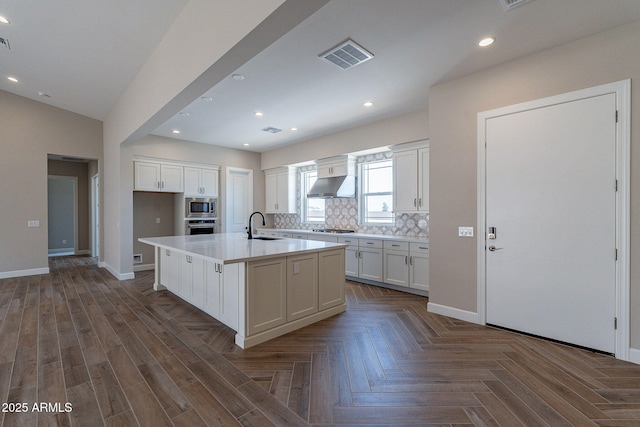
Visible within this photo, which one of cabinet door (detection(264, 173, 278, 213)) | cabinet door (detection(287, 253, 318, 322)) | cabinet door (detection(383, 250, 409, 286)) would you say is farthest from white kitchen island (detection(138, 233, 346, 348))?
cabinet door (detection(264, 173, 278, 213))

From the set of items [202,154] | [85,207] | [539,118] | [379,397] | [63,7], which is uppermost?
[63,7]

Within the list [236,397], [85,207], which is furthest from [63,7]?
[85,207]

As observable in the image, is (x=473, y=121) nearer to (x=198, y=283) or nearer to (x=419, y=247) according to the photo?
(x=419, y=247)

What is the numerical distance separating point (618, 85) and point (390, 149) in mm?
2902

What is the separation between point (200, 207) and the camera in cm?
632

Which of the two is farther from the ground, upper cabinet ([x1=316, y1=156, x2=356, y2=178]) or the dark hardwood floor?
upper cabinet ([x1=316, y1=156, x2=356, y2=178])

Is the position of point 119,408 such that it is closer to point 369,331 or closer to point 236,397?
point 236,397

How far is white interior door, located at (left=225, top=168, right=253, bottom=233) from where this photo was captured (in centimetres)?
693

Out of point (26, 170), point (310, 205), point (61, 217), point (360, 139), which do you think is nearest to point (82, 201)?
point (61, 217)

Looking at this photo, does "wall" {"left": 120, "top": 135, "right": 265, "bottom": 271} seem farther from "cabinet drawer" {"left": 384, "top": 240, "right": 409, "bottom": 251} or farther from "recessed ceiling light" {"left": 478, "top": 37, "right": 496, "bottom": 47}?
"recessed ceiling light" {"left": 478, "top": 37, "right": 496, "bottom": 47}

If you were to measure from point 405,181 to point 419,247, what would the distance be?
114 cm

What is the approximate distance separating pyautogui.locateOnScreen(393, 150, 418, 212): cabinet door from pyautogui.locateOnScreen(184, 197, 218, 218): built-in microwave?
423 centimetres

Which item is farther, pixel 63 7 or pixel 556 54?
pixel 63 7

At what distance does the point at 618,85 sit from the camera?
94.3 inches
